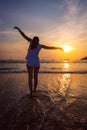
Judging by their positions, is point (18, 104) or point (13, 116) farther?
point (18, 104)

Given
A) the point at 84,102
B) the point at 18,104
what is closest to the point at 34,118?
the point at 18,104

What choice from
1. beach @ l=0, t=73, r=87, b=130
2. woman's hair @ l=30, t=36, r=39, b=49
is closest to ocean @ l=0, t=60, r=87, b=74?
woman's hair @ l=30, t=36, r=39, b=49

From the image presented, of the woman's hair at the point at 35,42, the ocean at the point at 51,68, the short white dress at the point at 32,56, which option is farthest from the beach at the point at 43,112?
the ocean at the point at 51,68

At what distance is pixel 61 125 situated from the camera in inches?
197

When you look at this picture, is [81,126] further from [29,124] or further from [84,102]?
[84,102]

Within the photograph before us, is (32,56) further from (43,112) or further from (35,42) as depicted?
(43,112)

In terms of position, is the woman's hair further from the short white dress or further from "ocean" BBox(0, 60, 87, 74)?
"ocean" BBox(0, 60, 87, 74)

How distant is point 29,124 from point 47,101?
253cm

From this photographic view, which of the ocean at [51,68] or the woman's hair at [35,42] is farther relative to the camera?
the ocean at [51,68]

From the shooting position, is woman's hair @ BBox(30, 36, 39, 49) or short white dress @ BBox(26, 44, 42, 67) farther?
short white dress @ BBox(26, 44, 42, 67)

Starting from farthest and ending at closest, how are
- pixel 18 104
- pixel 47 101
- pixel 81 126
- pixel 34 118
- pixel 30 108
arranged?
pixel 47 101, pixel 18 104, pixel 30 108, pixel 34 118, pixel 81 126

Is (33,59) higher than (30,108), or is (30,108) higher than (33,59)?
(33,59)

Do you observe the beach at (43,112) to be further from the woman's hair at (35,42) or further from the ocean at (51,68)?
the ocean at (51,68)

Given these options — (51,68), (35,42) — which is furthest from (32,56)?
(51,68)
